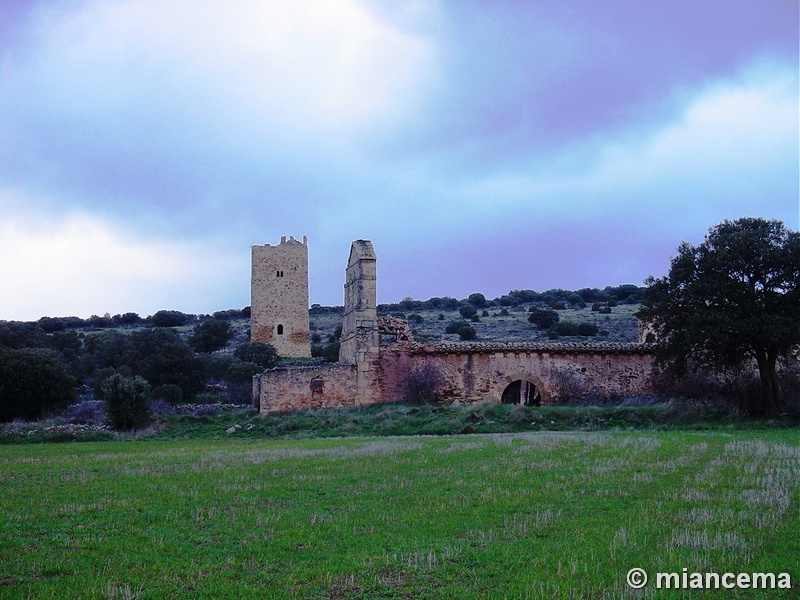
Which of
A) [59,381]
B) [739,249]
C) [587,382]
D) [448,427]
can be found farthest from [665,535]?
[59,381]

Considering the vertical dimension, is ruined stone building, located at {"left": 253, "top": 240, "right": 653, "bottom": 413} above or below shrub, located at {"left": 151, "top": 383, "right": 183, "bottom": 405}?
above

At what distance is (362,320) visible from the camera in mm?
31500

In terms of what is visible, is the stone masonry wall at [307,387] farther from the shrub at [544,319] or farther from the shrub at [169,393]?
the shrub at [544,319]

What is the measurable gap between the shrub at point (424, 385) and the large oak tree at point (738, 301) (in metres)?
8.46

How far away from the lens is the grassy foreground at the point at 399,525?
6.57 m

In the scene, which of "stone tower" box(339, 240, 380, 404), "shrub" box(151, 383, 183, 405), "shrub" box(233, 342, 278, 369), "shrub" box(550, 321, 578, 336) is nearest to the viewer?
"stone tower" box(339, 240, 380, 404)

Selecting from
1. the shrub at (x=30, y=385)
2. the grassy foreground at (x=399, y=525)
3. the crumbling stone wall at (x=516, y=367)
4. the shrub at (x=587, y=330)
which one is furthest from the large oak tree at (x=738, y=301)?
the shrub at (x=587, y=330)

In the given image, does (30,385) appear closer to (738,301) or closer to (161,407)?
(161,407)

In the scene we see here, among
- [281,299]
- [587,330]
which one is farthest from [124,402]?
[587,330]

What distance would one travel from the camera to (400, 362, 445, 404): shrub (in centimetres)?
3067

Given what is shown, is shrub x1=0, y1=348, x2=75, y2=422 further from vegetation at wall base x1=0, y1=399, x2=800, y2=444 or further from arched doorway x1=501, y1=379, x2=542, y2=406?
arched doorway x1=501, y1=379, x2=542, y2=406

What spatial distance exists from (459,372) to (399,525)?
22314mm

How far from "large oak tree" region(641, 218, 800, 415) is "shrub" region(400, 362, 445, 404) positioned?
27.8ft

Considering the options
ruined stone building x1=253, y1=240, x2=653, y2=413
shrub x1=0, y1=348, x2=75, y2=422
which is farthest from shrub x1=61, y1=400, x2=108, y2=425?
ruined stone building x1=253, y1=240, x2=653, y2=413
